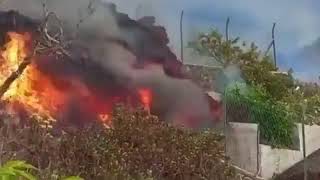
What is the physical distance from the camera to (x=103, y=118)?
8531 millimetres

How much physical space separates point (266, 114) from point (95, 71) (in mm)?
2799

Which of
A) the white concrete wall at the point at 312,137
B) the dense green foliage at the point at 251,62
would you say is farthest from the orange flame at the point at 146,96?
the white concrete wall at the point at 312,137

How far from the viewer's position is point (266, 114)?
34.4 feet

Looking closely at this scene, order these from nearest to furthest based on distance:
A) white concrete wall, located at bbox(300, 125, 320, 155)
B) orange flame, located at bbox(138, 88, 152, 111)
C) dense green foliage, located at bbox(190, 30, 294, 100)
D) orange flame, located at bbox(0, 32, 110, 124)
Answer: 1. orange flame, located at bbox(0, 32, 110, 124)
2. orange flame, located at bbox(138, 88, 152, 111)
3. white concrete wall, located at bbox(300, 125, 320, 155)
4. dense green foliage, located at bbox(190, 30, 294, 100)

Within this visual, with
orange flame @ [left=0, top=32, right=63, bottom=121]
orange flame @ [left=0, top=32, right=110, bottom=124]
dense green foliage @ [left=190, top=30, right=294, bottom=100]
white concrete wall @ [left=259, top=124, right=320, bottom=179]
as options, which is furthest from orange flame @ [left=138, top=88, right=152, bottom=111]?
dense green foliage @ [left=190, top=30, right=294, bottom=100]

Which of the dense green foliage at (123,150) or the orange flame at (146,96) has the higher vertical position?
the orange flame at (146,96)

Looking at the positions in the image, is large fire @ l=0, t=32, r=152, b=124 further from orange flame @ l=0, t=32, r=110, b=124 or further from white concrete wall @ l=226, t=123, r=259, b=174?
white concrete wall @ l=226, t=123, r=259, b=174

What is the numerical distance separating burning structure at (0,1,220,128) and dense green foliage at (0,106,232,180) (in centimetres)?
51

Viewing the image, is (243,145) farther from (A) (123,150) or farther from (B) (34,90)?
(B) (34,90)

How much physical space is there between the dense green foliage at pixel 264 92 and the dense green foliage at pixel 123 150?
1815mm

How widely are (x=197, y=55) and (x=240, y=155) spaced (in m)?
2.11

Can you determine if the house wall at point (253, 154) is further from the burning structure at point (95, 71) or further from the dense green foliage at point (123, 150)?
the dense green foliage at point (123, 150)

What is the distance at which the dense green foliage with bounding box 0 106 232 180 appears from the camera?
725 centimetres

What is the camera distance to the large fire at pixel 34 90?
8.16 meters
